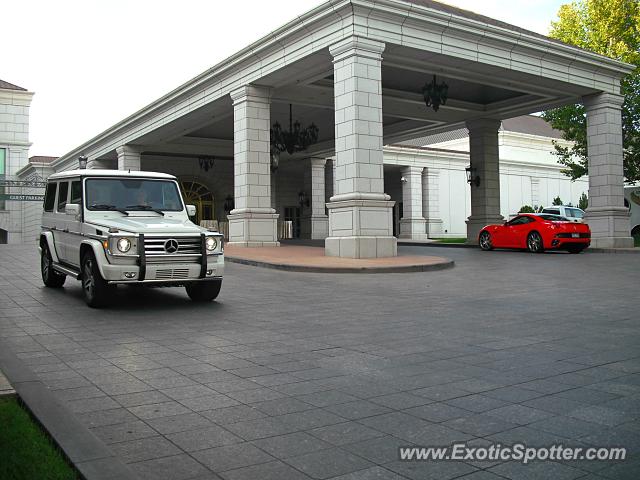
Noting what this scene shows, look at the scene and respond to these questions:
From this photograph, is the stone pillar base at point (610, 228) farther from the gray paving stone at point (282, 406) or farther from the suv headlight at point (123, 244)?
the gray paving stone at point (282, 406)

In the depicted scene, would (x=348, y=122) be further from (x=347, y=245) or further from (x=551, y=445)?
(x=551, y=445)

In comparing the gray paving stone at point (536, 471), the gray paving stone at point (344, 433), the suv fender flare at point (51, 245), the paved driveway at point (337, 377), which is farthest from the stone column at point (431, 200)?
the gray paving stone at point (536, 471)

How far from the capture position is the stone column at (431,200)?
44.5 metres

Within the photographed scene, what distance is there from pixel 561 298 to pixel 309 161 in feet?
104

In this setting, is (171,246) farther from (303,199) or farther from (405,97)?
(303,199)

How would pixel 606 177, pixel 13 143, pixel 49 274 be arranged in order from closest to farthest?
1. pixel 49 274
2. pixel 606 177
3. pixel 13 143

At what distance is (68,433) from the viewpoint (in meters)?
3.62

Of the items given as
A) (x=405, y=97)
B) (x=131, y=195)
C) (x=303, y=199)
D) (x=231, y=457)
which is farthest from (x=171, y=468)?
(x=303, y=199)

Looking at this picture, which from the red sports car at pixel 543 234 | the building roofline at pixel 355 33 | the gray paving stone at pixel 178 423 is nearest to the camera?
the gray paving stone at pixel 178 423

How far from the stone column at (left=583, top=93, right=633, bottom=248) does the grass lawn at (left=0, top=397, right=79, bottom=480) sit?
23868 millimetres

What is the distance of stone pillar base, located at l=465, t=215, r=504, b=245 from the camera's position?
95.1 feet

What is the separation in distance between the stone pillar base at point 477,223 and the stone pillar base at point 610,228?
5.09m

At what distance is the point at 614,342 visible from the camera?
6535 millimetres

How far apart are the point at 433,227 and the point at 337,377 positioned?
40.3 meters
